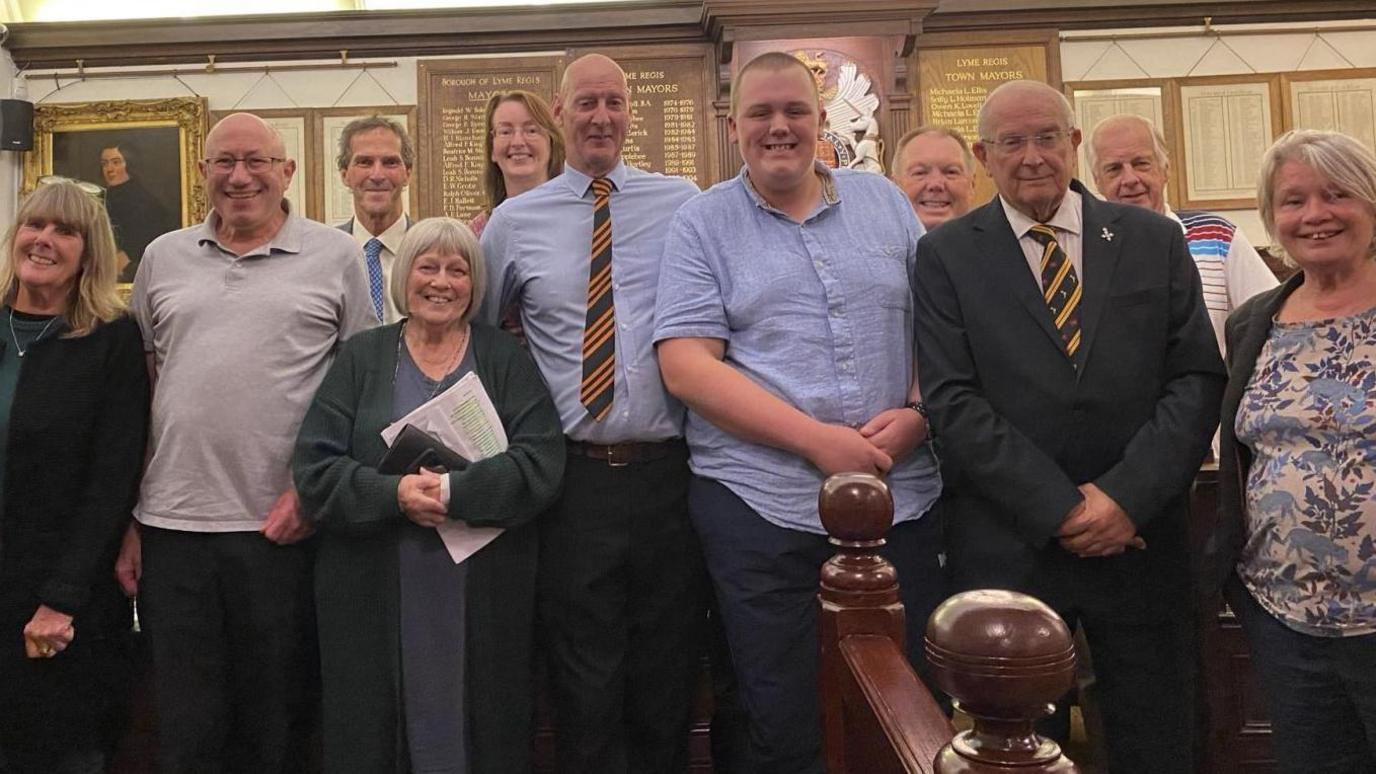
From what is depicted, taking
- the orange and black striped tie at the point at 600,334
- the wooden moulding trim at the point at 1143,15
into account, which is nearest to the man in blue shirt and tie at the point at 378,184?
the orange and black striped tie at the point at 600,334

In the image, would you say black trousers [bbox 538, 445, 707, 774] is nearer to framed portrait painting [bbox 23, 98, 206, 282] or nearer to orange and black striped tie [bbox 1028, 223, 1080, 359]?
orange and black striped tie [bbox 1028, 223, 1080, 359]

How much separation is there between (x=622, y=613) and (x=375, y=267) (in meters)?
1.43

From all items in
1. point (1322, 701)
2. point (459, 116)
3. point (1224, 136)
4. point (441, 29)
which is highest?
point (441, 29)

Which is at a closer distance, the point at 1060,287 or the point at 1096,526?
the point at 1096,526

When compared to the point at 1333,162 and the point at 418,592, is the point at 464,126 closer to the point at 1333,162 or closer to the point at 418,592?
the point at 418,592

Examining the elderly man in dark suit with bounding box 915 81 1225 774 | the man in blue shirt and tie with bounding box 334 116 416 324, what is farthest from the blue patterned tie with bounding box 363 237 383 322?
the elderly man in dark suit with bounding box 915 81 1225 774

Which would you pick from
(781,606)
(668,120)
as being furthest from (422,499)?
(668,120)

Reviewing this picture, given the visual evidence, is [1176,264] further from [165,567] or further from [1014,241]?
[165,567]

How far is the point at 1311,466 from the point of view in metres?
1.70

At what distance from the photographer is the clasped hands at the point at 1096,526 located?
1791mm

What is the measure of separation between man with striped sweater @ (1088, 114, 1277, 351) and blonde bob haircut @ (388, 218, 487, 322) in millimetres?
1737

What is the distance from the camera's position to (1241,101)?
5.70 meters

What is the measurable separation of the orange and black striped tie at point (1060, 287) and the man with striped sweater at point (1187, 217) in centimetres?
89

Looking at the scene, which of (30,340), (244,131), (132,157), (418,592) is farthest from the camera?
(132,157)
